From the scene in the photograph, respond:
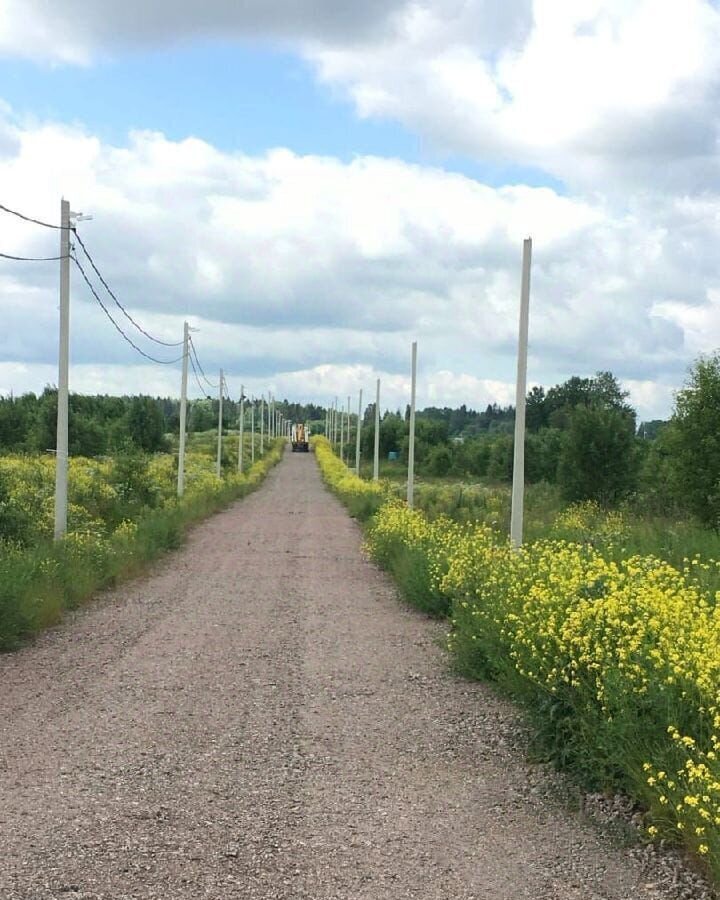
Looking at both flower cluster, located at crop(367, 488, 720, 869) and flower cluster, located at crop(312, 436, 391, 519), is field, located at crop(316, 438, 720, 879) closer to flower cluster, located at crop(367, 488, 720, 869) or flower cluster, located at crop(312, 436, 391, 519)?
flower cluster, located at crop(367, 488, 720, 869)

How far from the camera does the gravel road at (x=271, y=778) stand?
14.7 feet

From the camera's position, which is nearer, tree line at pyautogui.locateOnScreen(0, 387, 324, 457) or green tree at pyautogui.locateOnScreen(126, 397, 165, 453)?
tree line at pyautogui.locateOnScreen(0, 387, 324, 457)

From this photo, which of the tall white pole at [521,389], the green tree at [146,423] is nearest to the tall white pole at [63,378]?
the tall white pole at [521,389]

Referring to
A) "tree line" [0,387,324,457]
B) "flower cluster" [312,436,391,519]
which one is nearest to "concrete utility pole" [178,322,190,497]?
"flower cluster" [312,436,391,519]

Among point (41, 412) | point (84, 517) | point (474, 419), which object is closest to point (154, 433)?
point (41, 412)

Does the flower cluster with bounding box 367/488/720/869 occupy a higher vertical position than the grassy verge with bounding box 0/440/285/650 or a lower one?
higher

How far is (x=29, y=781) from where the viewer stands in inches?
225

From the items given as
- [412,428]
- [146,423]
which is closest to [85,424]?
[146,423]

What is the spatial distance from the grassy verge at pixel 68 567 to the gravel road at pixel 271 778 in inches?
14.0

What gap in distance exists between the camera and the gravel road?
448 centimetres

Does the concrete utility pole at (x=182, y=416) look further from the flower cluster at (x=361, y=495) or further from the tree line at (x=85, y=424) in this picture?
the tree line at (x=85, y=424)

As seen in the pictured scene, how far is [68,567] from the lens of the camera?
13523mm

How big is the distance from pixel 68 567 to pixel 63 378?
12.2ft

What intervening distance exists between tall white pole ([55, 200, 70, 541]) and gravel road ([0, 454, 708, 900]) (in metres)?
4.18
